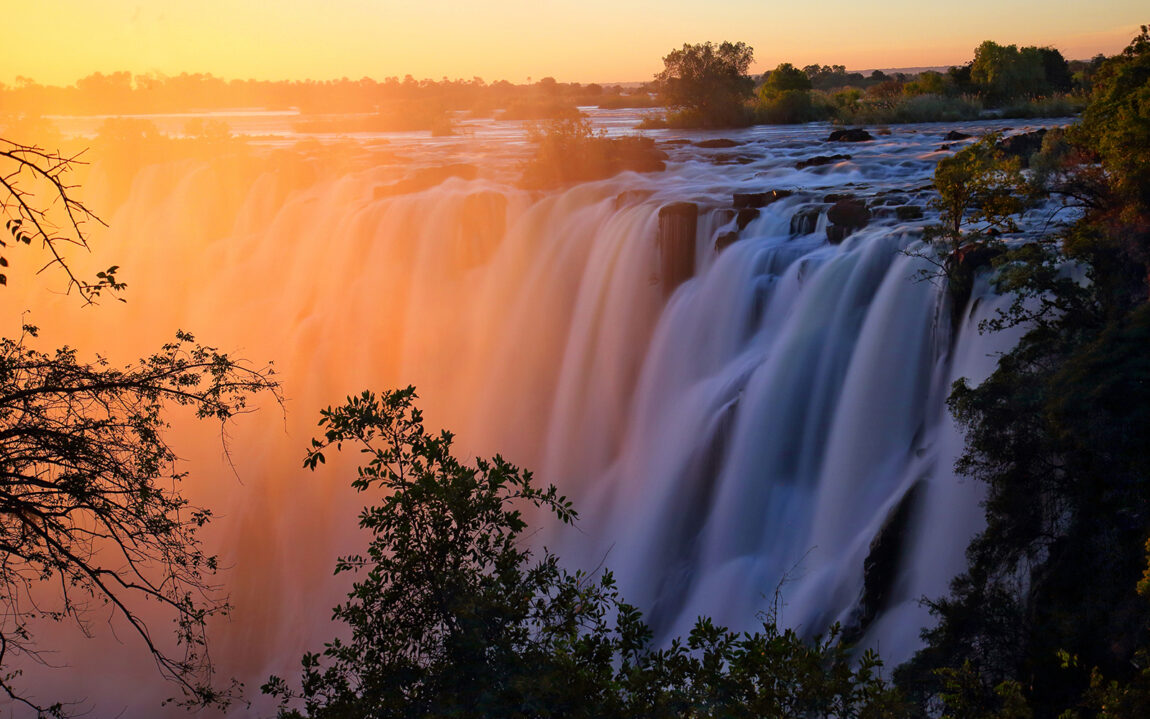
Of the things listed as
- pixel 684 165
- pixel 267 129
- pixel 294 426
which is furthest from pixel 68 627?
pixel 267 129

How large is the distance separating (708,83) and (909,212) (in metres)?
25.6

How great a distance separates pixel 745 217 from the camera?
1991 centimetres

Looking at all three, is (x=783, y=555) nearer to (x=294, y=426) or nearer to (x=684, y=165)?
(x=294, y=426)

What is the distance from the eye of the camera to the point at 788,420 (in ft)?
48.9

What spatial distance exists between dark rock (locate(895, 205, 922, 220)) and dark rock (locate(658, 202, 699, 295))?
16.1 ft

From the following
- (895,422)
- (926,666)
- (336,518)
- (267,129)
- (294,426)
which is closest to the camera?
(926,666)

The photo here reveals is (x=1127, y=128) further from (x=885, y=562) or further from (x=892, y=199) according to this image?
(x=892, y=199)

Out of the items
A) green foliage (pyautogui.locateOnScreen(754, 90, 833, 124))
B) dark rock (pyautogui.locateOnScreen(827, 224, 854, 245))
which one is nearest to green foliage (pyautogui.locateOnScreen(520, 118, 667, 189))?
dark rock (pyautogui.locateOnScreen(827, 224, 854, 245))

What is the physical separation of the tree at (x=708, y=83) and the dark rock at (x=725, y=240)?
23.6 metres

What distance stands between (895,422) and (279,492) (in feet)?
53.7

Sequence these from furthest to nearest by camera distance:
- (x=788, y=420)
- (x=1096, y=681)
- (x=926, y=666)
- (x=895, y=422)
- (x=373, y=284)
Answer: (x=373, y=284), (x=788, y=420), (x=895, y=422), (x=926, y=666), (x=1096, y=681)

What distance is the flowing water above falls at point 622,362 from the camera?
13.3 metres

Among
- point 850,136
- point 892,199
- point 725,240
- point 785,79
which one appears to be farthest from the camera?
point 785,79

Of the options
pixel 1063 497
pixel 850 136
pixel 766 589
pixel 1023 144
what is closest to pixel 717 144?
pixel 850 136
